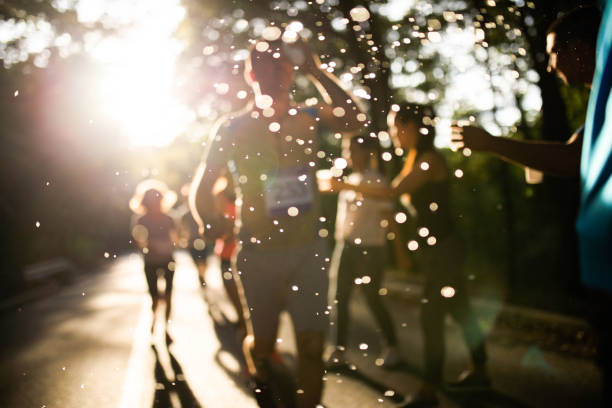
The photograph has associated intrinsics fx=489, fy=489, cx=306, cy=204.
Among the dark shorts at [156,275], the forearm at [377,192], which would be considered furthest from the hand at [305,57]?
the dark shorts at [156,275]

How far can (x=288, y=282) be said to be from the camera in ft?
6.48

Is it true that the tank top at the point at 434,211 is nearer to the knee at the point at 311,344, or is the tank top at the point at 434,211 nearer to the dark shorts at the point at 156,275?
the knee at the point at 311,344

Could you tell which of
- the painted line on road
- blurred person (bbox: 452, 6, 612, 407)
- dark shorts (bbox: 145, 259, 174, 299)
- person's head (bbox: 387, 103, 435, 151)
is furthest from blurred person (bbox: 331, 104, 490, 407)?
dark shorts (bbox: 145, 259, 174, 299)

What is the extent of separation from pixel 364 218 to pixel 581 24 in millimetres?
2618

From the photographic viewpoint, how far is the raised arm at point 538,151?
4.96 ft

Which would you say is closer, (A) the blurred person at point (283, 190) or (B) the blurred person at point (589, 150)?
(B) the blurred person at point (589, 150)

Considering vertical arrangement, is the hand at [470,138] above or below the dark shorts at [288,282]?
above

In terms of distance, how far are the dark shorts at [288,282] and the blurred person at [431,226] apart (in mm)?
998

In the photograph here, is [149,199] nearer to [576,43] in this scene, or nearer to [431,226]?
A: [431,226]

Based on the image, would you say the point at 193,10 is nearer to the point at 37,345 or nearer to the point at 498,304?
the point at 37,345

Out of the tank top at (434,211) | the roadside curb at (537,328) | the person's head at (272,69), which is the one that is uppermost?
the person's head at (272,69)

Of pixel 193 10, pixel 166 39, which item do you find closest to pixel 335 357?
pixel 166 39

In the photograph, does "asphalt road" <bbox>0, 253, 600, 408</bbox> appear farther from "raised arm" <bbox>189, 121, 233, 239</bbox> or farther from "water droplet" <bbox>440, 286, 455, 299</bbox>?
"raised arm" <bbox>189, 121, 233, 239</bbox>

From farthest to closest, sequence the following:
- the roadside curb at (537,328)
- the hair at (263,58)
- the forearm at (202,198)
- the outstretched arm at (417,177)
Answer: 1. the roadside curb at (537,328)
2. the outstretched arm at (417,177)
3. the forearm at (202,198)
4. the hair at (263,58)
